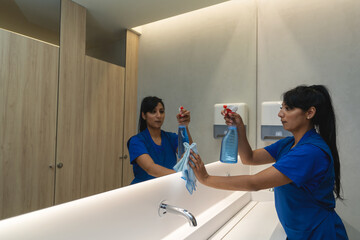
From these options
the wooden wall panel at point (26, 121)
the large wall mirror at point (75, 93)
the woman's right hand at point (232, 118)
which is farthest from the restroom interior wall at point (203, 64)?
the wooden wall panel at point (26, 121)

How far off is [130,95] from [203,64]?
0.79 m

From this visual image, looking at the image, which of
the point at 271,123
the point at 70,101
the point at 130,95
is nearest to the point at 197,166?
the point at 130,95

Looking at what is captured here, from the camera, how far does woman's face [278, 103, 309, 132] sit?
1134 mm

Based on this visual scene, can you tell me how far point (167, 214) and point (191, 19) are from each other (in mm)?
1166

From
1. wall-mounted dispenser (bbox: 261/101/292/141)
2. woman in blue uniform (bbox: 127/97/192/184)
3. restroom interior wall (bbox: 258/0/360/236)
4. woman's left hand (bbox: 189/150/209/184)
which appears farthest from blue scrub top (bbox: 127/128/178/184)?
restroom interior wall (bbox: 258/0/360/236)

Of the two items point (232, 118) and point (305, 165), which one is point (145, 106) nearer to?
point (232, 118)

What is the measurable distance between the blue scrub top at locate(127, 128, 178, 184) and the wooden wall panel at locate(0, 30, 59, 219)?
1.18ft

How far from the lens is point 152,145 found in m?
1.23

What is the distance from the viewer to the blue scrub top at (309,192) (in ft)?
3.18

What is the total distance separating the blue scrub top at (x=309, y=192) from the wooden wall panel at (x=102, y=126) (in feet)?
2.14

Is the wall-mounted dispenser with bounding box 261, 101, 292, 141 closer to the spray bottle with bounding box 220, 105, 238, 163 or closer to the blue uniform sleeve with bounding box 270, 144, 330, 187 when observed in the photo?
the spray bottle with bounding box 220, 105, 238, 163

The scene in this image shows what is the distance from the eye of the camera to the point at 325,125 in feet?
3.79

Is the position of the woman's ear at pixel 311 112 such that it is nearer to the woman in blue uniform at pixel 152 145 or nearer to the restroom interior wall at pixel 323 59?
the woman in blue uniform at pixel 152 145

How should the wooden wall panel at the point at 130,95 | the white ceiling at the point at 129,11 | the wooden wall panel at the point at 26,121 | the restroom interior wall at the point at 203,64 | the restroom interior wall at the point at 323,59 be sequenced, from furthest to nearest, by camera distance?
the restroom interior wall at the point at 323,59 → the restroom interior wall at the point at 203,64 → the wooden wall panel at the point at 130,95 → the white ceiling at the point at 129,11 → the wooden wall panel at the point at 26,121
